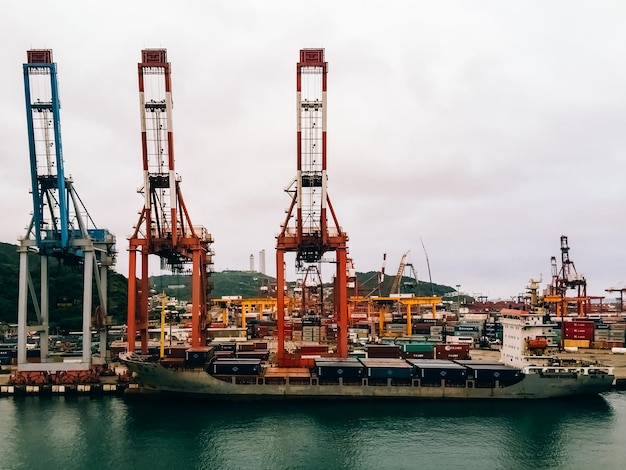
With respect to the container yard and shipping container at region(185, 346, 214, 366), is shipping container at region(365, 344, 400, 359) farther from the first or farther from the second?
shipping container at region(185, 346, 214, 366)

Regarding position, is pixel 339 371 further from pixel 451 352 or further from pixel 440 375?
pixel 451 352

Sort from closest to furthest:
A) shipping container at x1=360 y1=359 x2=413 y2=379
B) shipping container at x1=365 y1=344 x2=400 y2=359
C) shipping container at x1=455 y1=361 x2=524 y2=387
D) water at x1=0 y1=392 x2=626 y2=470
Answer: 1. water at x1=0 y1=392 x2=626 y2=470
2. shipping container at x1=360 y1=359 x2=413 y2=379
3. shipping container at x1=455 y1=361 x2=524 y2=387
4. shipping container at x1=365 y1=344 x2=400 y2=359

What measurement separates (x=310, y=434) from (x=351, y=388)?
9.04 meters

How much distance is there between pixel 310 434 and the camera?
33.9 m

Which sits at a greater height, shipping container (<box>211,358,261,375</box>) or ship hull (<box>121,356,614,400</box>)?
shipping container (<box>211,358,261,375</box>)

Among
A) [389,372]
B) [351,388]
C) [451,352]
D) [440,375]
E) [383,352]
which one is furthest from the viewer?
[451,352]

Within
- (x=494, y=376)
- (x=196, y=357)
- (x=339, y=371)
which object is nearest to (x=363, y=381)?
(x=339, y=371)

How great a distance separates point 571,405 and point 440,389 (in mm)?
11438

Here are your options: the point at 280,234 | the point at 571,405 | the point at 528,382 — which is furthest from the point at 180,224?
the point at 571,405

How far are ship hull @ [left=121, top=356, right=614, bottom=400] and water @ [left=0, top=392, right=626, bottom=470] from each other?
90 cm

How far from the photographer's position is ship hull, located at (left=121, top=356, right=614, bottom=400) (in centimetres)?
4175

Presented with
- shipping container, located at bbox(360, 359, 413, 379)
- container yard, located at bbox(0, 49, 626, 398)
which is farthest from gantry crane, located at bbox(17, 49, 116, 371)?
shipping container, located at bbox(360, 359, 413, 379)

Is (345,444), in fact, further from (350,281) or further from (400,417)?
(350,281)

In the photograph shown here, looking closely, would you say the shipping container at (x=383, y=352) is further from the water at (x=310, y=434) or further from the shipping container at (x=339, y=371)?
the water at (x=310, y=434)
